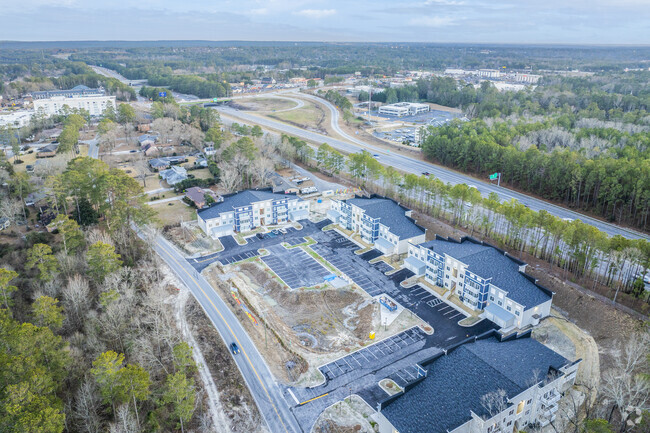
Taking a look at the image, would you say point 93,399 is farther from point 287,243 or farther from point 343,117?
point 343,117

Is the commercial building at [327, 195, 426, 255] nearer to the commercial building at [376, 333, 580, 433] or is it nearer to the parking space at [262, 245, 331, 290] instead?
the parking space at [262, 245, 331, 290]

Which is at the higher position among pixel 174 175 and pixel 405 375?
pixel 174 175

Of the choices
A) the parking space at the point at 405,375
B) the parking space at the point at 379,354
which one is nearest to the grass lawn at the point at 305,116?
the parking space at the point at 379,354

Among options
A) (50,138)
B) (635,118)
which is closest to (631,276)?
(635,118)

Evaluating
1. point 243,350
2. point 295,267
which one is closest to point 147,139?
point 295,267

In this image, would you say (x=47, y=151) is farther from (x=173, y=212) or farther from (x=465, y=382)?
(x=465, y=382)

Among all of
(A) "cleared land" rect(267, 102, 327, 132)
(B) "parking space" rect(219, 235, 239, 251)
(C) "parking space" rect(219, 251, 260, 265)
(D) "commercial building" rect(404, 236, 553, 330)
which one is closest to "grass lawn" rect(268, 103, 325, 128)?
(A) "cleared land" rect(267, 102, 327, 132)
